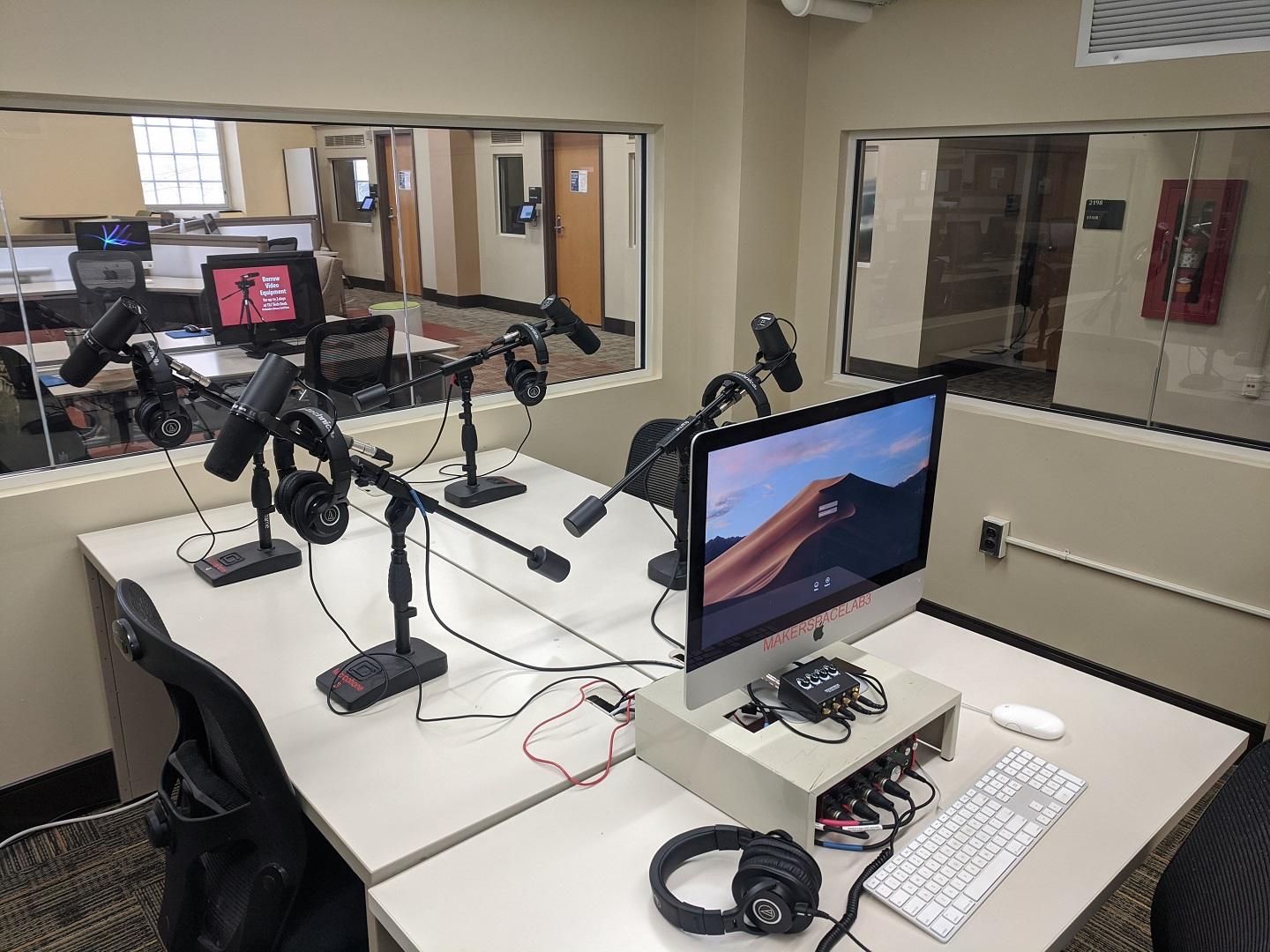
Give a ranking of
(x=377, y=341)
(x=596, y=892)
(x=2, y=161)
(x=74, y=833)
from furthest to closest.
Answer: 1. (x=377, y=341)
2. (x=74, y=833)
3. (x=2, y=161)
4. (x=596, y=892)

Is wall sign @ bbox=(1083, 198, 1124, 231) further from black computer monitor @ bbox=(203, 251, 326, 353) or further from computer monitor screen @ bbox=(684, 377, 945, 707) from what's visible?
black computer monitor @ bbox=(203, 251, 326, 353)

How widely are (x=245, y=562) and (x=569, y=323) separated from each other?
1.15 m

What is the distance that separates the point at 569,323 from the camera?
2.77 m

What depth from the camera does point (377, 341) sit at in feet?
11.6

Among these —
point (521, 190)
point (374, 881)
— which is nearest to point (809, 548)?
point (374, 881)

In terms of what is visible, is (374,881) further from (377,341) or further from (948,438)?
(948,438)

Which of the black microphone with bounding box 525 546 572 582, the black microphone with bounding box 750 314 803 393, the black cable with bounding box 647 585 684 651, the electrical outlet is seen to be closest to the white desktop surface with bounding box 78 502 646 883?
the black cable with bounding box 647 585 684 651

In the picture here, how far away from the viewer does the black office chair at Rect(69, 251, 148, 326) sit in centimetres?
262

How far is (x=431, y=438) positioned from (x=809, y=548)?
6.82 feet

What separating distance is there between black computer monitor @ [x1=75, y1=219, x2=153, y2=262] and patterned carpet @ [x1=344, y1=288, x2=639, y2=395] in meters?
0.86

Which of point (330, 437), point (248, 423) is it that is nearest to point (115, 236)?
point (248, 423)

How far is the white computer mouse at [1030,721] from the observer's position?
1.68 meters

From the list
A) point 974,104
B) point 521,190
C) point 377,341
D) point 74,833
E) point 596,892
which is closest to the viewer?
point 596,892

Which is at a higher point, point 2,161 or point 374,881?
point 2,161
